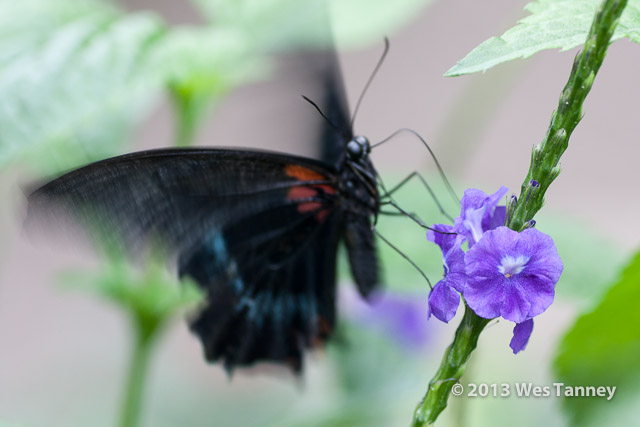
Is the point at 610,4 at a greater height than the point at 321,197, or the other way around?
the point at 321,197

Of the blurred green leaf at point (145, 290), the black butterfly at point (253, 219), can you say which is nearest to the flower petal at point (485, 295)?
the black butterfly at point (253, 219)

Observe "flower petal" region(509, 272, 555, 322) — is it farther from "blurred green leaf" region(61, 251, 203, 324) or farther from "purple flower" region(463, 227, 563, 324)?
"blurred green leaf" region(61, 251, 203, 324)

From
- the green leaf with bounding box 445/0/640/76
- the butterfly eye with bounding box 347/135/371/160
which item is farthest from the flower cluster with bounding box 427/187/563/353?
the butterfly eye with bounding box 347/135/371/160

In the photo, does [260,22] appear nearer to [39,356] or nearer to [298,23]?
[298,23]

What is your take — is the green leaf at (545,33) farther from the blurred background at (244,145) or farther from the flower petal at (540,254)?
the blurred background at (244,145)

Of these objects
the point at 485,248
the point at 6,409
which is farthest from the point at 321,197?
the point at 6,409

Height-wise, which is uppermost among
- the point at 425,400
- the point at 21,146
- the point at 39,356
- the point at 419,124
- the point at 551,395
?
the point at 419,124

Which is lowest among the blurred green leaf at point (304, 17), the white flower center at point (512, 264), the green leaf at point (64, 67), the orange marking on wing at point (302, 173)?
the white flower center at point (512, 264)
